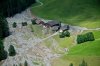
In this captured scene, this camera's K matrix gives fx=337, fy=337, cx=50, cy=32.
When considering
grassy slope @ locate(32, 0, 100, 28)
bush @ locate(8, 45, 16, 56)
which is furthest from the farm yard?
bush @ locate(8, 45, 16, 56)

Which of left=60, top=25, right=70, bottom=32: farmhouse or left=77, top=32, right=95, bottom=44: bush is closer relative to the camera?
left=77, top=32, right=95, bottom=44: bush

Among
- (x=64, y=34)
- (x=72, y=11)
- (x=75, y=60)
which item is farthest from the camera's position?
(x=72, y=11)

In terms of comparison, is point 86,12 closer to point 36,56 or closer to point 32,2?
point 32,2

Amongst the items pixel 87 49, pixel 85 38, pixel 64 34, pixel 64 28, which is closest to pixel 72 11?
pixel 64 28

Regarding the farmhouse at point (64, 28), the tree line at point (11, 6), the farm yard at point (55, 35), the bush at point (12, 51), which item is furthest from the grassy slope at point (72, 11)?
the bush at point (12, 51)

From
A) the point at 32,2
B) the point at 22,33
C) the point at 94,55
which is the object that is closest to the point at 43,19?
the point at 22,33

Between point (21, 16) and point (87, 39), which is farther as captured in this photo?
point (21, 16)

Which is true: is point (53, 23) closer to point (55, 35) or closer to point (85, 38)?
point (55, 35)

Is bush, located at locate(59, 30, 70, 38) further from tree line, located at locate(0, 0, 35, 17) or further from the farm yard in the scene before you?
tree line, located at locate(0, 0, 35, 17)
